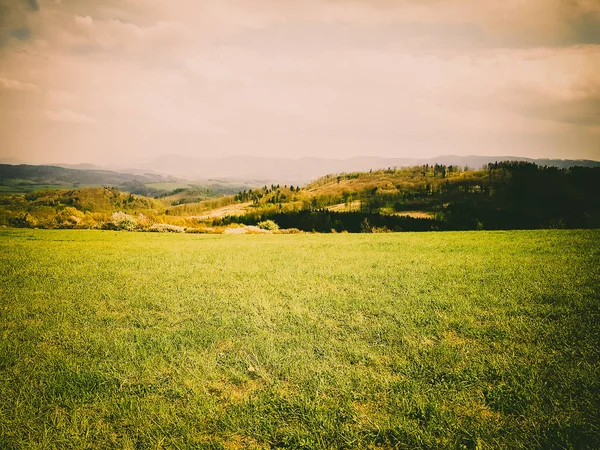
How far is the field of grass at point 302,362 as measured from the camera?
4.04 meters

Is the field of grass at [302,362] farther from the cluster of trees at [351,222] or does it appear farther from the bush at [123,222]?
the cluster of trees at [351,222]

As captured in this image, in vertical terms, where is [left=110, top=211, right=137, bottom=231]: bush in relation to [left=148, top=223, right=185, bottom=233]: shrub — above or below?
above

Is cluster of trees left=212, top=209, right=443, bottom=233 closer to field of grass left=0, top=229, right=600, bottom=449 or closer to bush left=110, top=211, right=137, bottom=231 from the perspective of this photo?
bush left=110, top=211, right=137, bottom=231

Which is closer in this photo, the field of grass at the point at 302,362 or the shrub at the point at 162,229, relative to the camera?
the field of grass at the point at 302,362

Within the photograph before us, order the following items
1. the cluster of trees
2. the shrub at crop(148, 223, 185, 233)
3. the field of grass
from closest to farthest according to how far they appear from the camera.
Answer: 1. the field of grass
2. the shrub at crop(148, 223, 185, 233)
3. the cluster of trees

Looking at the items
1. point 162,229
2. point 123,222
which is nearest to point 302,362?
point 162,229

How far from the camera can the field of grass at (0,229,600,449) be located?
4.04m

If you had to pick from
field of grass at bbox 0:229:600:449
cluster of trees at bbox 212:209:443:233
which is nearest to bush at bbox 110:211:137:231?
cluster of trees at bbox 212:209:443:233

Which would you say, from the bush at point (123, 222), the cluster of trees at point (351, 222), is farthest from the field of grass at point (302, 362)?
the cluster of trees at point (351, 222)

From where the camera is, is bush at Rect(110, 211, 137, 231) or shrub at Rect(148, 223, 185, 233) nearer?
bush at Rect(110, 211, 137, 231)

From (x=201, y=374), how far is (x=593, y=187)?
141612 mm

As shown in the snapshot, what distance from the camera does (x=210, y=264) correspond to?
561 inches

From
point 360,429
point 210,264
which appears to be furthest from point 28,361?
point 210,264

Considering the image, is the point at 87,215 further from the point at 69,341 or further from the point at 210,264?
the point at 69,341
